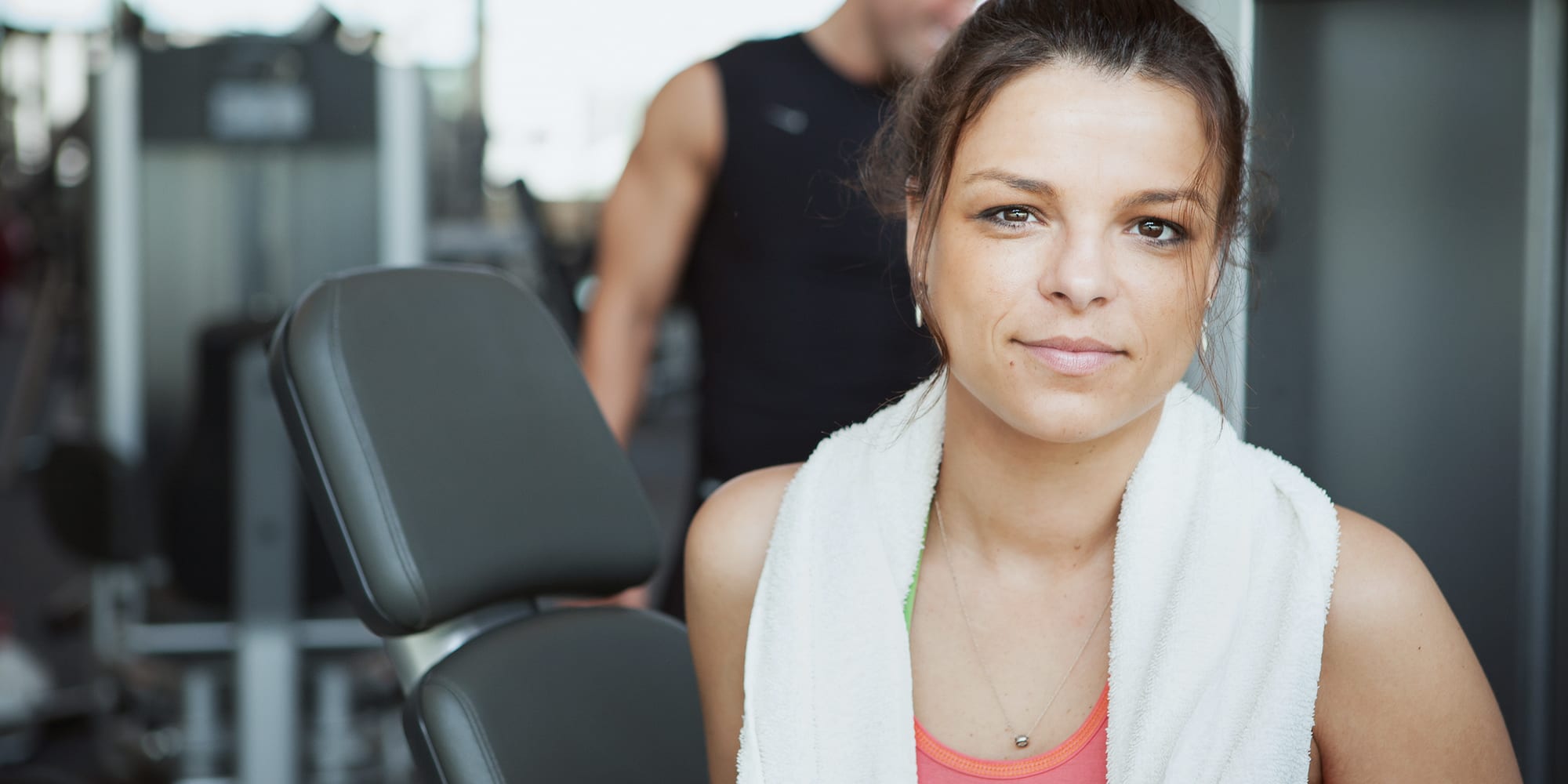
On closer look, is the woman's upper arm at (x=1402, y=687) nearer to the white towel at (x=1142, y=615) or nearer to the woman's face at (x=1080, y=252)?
the white towel at (x=1142, y=615)

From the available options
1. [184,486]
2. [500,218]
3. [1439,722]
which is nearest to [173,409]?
[184,486]

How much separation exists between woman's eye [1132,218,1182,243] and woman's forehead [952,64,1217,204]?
0.03m

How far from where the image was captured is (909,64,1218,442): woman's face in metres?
0.88

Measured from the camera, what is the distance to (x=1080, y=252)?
2.86 feet

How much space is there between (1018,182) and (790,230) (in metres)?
0.72

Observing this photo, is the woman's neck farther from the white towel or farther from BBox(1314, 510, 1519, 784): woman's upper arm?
BBox(1314, 510, 1519, 784): woman's upper arm

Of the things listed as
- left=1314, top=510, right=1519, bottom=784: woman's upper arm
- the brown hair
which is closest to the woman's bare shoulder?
the brown hair

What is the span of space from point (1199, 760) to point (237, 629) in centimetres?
190

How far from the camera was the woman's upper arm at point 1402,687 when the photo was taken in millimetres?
874

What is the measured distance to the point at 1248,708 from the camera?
0.88 meters

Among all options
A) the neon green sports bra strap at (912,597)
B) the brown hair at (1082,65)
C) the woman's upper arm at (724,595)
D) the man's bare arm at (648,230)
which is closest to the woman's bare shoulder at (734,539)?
the woman's upper arm at (724,595)

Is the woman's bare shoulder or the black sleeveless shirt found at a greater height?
the black sleeveless shirt

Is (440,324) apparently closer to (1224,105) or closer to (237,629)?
(1224,105)

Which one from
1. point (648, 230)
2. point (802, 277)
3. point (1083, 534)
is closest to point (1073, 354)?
point (1083, 534)
